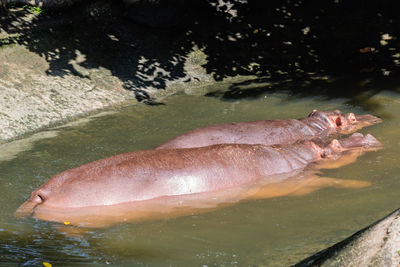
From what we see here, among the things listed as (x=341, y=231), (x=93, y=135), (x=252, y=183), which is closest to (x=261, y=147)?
(x=252, y=183)

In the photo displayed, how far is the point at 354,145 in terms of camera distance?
764 centimetres

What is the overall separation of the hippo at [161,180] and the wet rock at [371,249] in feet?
9.12

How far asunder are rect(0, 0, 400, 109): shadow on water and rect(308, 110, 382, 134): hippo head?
176 cm

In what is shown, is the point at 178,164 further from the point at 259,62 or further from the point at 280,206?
the point at 259,62

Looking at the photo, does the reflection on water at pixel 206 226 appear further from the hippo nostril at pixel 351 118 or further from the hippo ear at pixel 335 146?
the hippo nostril at pixel 351 118

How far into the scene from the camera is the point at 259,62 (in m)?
12.7

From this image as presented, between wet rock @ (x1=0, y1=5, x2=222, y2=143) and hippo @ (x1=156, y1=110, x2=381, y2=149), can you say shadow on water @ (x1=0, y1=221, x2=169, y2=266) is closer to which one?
hippo @ (x1=156, y1=110, x2=381, y2=149)

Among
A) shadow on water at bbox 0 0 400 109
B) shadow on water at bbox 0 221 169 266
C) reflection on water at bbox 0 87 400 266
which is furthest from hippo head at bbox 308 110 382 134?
shadow on water at bbox 0 221 169 266

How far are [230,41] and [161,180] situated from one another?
305 inches

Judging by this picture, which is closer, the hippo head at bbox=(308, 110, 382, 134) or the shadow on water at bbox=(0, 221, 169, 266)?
the shadow on water at bbox=(0, 221, 169, 266)

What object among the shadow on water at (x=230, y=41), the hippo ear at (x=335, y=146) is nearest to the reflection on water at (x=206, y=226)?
the hippo ear at (x=335, y=146)

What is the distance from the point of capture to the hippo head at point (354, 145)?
7.49 metres

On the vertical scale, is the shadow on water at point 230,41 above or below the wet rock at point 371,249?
above

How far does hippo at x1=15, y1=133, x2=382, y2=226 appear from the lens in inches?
225
